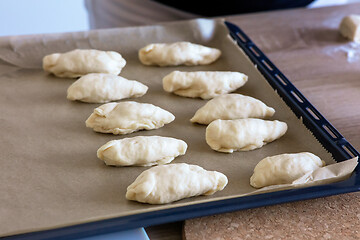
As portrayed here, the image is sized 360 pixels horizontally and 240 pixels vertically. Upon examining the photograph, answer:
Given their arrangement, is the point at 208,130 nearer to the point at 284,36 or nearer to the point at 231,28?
the point at 231,28

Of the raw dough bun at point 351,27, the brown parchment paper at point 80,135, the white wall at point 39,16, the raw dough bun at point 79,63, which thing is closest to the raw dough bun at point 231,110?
the brown parchment paper at point 80,135

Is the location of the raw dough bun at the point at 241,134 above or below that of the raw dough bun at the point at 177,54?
below

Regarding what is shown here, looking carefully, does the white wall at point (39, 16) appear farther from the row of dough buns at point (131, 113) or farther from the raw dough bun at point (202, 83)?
the raw dough bun at point (202, 83)

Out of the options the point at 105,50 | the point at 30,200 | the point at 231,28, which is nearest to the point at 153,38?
the point at 105,50

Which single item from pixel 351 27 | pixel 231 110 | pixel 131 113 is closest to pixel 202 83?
pixel 231 110

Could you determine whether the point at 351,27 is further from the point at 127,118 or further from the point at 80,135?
the point at 80,135

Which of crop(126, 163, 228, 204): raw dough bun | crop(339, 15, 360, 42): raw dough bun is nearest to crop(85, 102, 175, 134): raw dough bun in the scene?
crop(126, 163, 228, 204): raw dough bun
